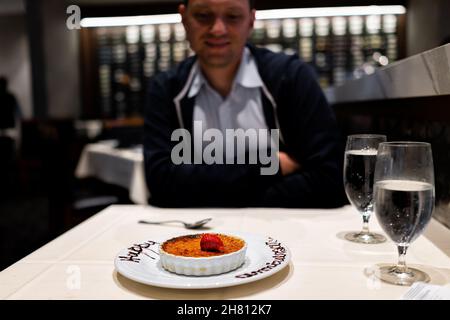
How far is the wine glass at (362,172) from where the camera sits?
0.87 meters

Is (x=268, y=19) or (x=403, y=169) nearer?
(x=403, y=169)

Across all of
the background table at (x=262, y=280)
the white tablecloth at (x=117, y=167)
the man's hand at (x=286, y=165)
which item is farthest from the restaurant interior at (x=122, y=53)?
the background table at (x=262, y=280)

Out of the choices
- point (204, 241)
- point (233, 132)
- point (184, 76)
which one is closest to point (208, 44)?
point (184, 76)

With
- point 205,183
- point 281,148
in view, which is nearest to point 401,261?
point 205,183

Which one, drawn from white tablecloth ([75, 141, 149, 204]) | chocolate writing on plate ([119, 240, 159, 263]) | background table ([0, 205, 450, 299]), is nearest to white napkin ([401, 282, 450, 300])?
background table ([0, 205, 450, 299])

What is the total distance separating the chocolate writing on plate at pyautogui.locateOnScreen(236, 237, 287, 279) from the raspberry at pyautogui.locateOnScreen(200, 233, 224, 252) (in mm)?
59

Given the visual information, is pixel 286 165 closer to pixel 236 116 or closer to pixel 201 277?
pixel 236 116

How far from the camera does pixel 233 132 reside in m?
1.62

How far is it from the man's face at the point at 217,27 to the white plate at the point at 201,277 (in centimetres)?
83

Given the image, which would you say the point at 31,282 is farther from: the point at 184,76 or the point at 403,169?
the point at 184,76

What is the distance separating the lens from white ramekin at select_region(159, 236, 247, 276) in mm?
662

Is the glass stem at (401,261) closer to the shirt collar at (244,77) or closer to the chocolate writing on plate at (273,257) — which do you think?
the chocolate writing on plate at (273,257)

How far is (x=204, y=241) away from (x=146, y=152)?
2.81ft

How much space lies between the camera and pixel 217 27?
4.77ft
